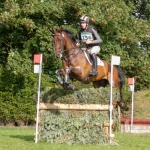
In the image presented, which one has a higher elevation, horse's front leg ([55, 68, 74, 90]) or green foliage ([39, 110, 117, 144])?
horse's front leg ([55, 68, 74, 90])

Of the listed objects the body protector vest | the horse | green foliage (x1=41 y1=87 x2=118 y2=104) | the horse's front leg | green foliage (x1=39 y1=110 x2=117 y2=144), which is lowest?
green foliage (x1=39 y1=110 x2=117 y2=144)

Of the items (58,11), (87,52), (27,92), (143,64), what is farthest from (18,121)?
(87,52)

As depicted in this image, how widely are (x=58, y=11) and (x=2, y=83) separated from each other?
4.35 meters

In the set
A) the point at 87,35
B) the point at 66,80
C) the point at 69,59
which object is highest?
the point at 87,35

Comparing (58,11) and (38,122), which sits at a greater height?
(58,11)

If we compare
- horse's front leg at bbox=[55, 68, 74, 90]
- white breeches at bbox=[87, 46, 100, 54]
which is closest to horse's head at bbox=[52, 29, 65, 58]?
horse's front leg at bbox=[55, 68, 74, 90]

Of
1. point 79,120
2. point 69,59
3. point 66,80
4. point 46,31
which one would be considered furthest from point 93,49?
point 46,31

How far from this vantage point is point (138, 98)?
29.4m

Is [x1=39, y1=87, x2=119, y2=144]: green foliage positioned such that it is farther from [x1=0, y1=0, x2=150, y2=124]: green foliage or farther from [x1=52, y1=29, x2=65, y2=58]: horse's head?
[x1=0, y1=0, x2=150, y2=124]: green foliage

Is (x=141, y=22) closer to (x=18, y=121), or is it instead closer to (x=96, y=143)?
(x=18, y=121)

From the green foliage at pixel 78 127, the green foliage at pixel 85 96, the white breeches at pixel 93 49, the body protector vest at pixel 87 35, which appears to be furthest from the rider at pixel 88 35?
the green foliage at pixel 78 127

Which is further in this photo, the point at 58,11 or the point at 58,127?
the point at 58,11

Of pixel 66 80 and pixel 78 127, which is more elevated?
pixel 66 80

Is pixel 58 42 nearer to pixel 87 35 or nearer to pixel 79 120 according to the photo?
pixel 87 35
